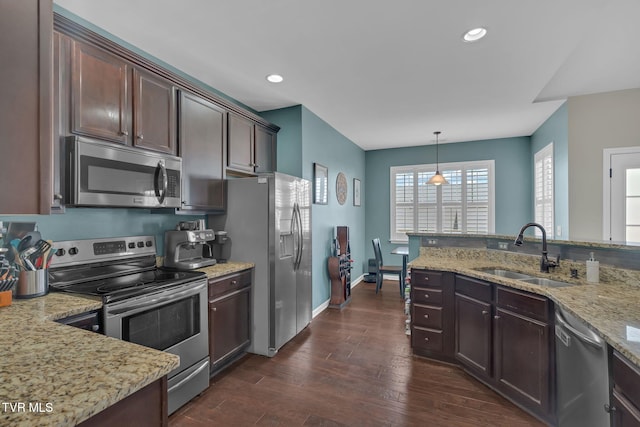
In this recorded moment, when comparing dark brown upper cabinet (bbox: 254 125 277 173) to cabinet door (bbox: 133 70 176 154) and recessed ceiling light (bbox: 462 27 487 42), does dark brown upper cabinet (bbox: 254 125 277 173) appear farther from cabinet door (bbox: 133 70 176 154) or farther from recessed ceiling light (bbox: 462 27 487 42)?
recessed ceiling light (bbox: 462 27 487 42)

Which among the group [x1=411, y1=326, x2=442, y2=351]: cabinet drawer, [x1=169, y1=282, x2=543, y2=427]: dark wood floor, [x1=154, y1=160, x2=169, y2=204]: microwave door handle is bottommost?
[x1=169, y1=282, x2=543, y2=427]: dark wood floor

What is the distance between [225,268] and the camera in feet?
8.71

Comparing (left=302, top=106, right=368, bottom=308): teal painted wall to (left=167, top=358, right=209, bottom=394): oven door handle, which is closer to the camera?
(left=167, top=358, right=209, bottom=394): oven door handle

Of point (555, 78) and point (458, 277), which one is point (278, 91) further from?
point (555, 78)

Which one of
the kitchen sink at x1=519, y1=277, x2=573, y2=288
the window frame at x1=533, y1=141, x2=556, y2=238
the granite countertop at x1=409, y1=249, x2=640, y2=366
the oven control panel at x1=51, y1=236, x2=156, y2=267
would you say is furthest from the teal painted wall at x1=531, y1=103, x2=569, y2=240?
the oven control panel at x1=51, y1=236, x2=156, y2=267

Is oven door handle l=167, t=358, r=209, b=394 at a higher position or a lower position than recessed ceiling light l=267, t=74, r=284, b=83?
lower

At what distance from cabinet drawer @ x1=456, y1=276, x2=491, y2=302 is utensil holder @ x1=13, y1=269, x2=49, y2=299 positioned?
2.91 meters

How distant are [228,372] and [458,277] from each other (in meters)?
2.16

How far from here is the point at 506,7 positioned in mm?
1987

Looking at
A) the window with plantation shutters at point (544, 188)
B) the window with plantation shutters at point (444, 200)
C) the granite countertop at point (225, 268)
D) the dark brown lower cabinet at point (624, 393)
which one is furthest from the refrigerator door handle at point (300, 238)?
the window with plantation shutters at point (544, 188)

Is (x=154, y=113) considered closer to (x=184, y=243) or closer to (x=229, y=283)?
(x=184, y=243)

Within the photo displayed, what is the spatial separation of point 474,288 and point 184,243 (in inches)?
95.7

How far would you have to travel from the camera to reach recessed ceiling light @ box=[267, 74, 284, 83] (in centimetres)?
297

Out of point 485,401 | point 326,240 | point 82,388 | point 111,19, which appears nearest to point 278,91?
point 111,19
